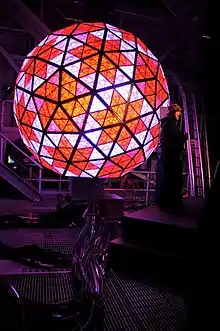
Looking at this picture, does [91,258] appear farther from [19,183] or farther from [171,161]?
[19,183]

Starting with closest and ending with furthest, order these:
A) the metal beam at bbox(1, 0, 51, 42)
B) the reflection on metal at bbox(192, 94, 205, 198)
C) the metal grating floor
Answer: the metal grating floor, the reflection on metal at bbox(192, 94, 205, 198), the metal beam at bbox(1, 0, 51, 42)

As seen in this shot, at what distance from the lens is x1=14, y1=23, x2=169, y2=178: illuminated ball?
3.51 ft

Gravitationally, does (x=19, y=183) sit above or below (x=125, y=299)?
above

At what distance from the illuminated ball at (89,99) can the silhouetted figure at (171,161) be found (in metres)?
2.26

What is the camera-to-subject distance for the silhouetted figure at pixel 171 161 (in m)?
3.53

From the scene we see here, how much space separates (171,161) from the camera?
12.2 feet

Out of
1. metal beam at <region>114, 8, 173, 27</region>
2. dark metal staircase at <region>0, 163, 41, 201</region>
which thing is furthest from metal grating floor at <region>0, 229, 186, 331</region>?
metal beam at <region>114, 8, 173, 27</region>

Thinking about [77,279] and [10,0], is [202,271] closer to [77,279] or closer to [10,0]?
[77,279]

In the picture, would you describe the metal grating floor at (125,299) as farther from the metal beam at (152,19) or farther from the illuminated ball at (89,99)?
the metal beam at (152,19)

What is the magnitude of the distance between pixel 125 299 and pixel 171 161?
166 centimetres

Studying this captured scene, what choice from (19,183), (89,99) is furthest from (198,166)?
(89,99)

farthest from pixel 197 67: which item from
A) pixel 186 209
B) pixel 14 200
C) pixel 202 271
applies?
pixel 14 200

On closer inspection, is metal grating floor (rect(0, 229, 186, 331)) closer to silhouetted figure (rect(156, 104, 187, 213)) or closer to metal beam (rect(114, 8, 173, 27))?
silhouetted figure (rect(156, 104, 187, 213))

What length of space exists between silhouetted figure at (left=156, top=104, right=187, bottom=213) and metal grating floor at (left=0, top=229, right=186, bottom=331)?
46.1 inches
